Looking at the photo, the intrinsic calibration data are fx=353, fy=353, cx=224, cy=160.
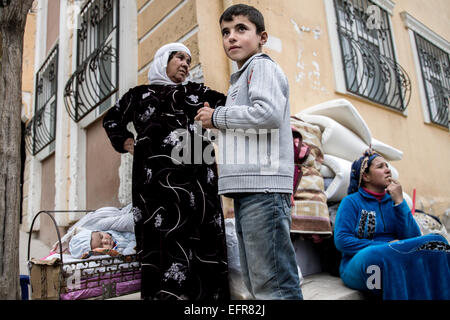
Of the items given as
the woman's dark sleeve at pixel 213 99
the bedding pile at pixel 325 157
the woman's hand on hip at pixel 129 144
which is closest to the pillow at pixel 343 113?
the bedding pile at pixel 325 157

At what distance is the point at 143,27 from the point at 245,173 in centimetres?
296

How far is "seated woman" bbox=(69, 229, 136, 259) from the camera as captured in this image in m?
2.17

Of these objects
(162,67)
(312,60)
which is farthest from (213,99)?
(312,60)

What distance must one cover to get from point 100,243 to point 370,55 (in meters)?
4.59

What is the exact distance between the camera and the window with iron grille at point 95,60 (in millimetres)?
4121

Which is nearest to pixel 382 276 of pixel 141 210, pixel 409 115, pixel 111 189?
pixel 141 210

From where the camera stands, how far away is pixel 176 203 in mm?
2074

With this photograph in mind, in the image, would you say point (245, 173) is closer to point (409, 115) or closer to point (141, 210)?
point (141, 210)

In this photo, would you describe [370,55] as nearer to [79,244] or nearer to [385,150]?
[385,150]

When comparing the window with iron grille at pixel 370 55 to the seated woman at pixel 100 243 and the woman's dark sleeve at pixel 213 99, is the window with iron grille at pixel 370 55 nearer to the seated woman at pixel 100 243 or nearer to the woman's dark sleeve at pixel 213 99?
the woman's dark sleeve at pixel 213 99

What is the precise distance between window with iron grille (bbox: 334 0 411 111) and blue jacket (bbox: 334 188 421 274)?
246cm

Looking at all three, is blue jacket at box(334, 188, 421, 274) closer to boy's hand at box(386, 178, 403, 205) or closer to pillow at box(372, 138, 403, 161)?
boy's hand at box(386, 178, 403, 205)

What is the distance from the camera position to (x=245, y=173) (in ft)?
4.33

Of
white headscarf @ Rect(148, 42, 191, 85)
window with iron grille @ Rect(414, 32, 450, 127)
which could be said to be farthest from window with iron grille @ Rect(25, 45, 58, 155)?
window with iron grille @ Rect(414, 32, 450, 127)
